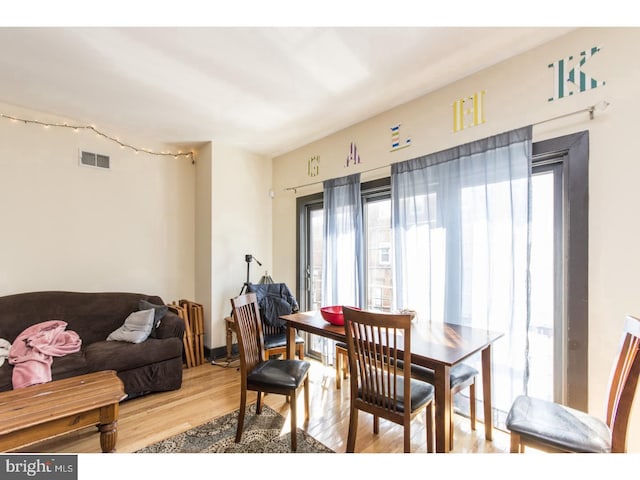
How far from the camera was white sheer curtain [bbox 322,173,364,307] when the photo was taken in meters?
2.97

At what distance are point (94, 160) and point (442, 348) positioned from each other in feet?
12.6

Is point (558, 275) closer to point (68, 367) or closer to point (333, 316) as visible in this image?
point (333, 316)

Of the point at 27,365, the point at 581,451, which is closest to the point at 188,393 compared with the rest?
the point at 27,365

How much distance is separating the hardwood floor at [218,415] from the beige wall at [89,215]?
1444mm

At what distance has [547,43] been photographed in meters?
1.87

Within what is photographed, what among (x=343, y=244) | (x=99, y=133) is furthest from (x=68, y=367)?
(x=343, y=244)

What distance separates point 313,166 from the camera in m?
3.55

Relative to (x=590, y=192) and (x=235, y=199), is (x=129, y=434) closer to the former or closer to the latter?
(x=235, y=199)

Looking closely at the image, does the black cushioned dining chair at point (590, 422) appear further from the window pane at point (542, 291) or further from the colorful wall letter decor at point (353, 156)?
the colorful wall letter decor at point (353, 156)

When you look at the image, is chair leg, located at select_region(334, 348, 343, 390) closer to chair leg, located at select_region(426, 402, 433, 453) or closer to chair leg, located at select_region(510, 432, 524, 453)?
chair leg, located at select_region(426, 402, 433, 453)

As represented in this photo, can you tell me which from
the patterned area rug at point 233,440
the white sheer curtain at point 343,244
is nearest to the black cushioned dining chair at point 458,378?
the patterned area rug at point 233,440

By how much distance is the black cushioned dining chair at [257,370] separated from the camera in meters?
1.85

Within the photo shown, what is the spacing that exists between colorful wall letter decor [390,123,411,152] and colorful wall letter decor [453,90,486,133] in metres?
0.45

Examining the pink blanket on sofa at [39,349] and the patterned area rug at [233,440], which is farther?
the pink blanket on sofa at [39,349]
